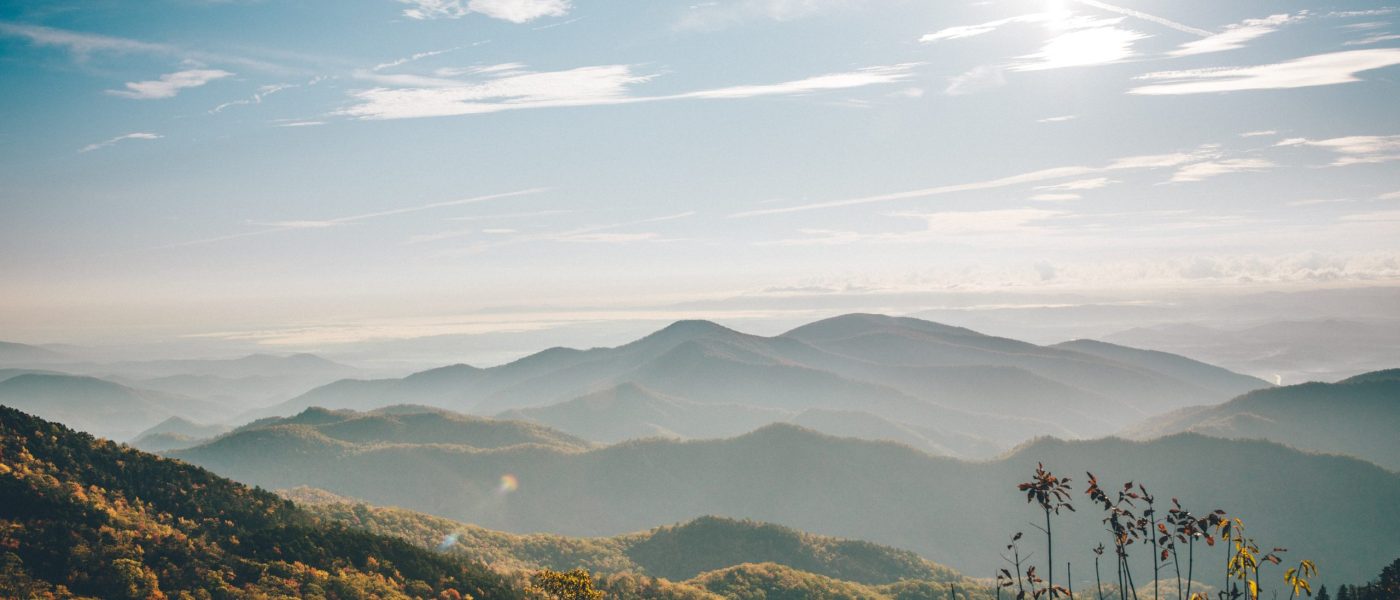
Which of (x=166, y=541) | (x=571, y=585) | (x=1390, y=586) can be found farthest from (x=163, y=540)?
(x=1390, y=586)

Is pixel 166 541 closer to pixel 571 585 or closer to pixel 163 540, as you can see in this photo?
pixel 163 540

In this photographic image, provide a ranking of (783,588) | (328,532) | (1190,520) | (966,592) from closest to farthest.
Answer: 1. (1190,520)
2. (328,532)
3. (783,588)
4. (966,592)

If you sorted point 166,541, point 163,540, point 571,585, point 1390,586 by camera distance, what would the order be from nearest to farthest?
point 571,585, point 163,540, point 166,541, point 1390,586

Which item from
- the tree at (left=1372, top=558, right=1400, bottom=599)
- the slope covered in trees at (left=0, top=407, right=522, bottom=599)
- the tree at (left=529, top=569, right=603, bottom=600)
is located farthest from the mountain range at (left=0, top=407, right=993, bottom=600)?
the tree at (left=1372, top=558, right=1400, bottom=599)

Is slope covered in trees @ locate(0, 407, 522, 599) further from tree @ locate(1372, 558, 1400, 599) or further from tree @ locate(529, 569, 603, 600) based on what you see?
tree @ locate(1372, 558, 1400, 599)

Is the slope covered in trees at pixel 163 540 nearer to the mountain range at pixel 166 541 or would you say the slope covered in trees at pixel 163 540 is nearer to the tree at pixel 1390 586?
the mountain range at pixel 166 541

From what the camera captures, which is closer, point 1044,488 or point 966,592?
point 1044,488

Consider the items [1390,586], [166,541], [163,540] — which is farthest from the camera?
[1390,586]

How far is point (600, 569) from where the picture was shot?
198m

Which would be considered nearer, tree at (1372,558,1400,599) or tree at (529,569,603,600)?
tree at (529,569,603,600)

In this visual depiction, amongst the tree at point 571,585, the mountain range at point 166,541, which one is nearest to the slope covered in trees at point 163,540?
the mountain range at point 166,541

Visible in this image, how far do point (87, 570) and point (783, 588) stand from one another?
125m

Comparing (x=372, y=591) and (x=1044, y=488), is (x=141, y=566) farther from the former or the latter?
(x=1044, y=488)

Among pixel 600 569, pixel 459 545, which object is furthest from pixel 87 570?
pixel 600 569
